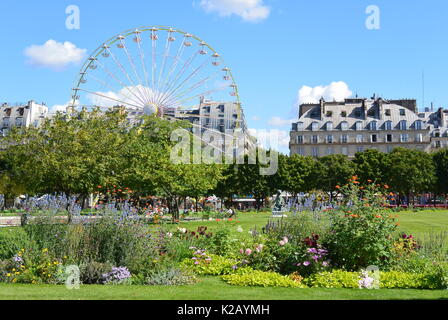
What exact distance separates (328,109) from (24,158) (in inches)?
3053

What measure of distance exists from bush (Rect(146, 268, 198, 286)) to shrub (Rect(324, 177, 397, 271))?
314 centimetres

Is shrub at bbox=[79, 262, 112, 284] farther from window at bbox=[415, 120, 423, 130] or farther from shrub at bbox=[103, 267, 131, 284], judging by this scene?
window at bbox=[415, 120, 423, 130]

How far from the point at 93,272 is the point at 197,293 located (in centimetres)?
255

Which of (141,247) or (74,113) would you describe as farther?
(74,113)

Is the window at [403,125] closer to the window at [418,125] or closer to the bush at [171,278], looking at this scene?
the window at [418,125]

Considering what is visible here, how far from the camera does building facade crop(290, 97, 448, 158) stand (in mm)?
94062

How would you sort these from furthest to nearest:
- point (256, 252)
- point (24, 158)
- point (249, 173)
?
point (249, 173), point (24, 158), point (256, 252)

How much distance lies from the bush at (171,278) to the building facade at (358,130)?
85409mm

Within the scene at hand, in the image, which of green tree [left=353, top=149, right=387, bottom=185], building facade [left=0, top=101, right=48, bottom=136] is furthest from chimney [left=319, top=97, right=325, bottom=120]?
building facade [left=0, top=101, right=48, bottom=136]

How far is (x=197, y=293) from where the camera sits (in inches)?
365

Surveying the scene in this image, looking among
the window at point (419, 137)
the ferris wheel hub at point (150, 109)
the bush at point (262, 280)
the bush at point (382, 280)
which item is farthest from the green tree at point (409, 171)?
the bush at point (262, 280)
